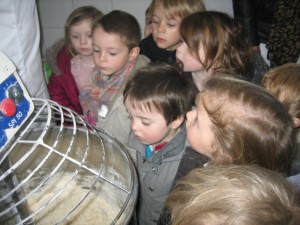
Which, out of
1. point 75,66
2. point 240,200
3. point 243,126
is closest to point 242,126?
point 243,126

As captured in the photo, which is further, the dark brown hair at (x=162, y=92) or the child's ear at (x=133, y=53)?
the child's ear at (x=133, y=53)

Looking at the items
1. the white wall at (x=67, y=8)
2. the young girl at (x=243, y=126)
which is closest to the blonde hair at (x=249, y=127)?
the young girl at (x=243, y=126)

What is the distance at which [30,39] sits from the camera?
706 mm

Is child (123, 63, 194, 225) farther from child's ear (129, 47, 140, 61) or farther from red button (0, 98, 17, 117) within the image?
red button (0, 98, 17, 117)

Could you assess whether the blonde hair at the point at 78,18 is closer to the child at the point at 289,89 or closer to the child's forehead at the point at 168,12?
the child's forehead at the point at 168,12

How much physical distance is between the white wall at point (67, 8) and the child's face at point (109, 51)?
2.23ft

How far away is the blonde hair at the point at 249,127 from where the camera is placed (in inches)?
23.7

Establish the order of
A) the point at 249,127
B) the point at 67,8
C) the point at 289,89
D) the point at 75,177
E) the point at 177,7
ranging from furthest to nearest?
the point at 67,8, the point at 177,7, the point at 75,177, the point at 289,89, the point at 249,127

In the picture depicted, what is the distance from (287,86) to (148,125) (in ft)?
1.40

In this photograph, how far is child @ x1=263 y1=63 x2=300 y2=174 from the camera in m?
0.77

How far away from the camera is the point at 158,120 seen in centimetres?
80

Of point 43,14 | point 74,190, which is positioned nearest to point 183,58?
point 74,190

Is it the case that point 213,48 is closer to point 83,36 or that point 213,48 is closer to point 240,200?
point 83,36

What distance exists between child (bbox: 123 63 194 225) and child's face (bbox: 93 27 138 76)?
0.69ft
